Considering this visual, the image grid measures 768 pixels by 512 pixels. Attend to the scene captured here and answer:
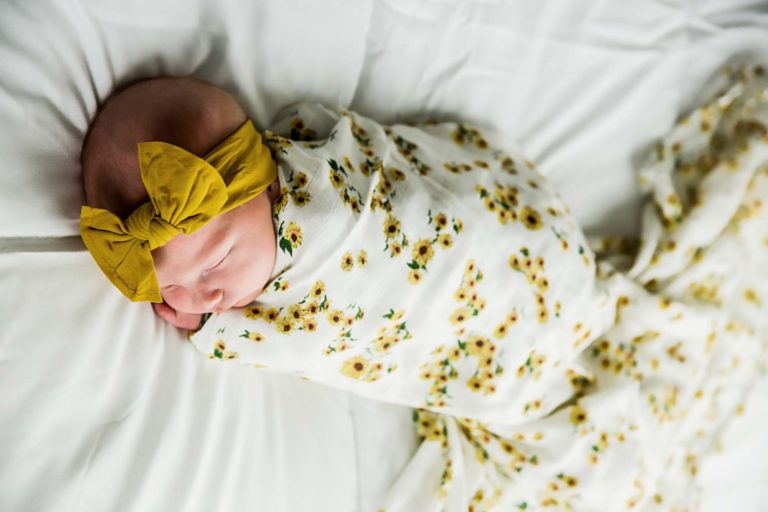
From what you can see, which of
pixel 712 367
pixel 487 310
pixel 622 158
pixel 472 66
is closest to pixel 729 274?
pixel 712 367

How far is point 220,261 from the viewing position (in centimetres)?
90

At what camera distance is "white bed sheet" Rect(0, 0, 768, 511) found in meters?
0.86

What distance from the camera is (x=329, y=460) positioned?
1.07 metres

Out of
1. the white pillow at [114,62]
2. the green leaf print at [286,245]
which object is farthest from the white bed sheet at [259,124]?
the green leaf print at [286,245]

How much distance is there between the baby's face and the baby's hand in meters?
0.06

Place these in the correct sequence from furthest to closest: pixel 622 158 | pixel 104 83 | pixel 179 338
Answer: pixel 622 158, pixel 179 338, pixel 104 83

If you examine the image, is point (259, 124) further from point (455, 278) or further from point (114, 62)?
point (455, 278)

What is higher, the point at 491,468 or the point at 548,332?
the point at 548,332

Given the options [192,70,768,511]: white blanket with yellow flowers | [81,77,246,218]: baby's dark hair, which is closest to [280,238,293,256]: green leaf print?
[192,70,768,511]: white blanket with yellow flowers

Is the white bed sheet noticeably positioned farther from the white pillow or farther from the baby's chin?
the baby's chin

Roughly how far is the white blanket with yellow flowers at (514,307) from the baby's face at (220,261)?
0.03 meters

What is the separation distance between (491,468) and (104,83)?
0.89 metres

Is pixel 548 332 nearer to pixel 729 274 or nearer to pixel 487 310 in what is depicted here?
pixel 487 310

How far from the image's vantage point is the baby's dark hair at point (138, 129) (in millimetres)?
841
